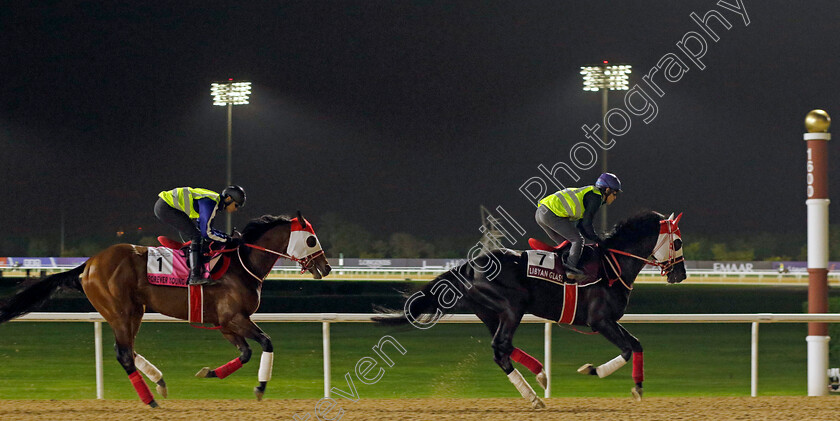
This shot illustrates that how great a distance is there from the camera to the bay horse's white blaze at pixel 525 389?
531cm

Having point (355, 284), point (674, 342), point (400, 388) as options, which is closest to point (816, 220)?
point (400, 388)

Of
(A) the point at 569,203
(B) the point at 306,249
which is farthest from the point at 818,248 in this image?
(B) the point at 306,249

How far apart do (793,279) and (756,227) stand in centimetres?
1582

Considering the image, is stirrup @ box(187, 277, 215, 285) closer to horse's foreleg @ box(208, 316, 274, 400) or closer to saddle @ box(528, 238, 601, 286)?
horse's foreleg @ box(208, 316, 274, 400)

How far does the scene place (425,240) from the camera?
4397 cm

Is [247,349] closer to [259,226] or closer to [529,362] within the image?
[259,226]

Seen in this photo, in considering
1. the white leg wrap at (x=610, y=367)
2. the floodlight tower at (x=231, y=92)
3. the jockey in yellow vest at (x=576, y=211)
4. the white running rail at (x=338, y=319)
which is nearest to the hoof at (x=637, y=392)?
the white leg wrap at (x=610, y=367)

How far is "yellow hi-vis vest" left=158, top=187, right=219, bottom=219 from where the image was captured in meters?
5.62

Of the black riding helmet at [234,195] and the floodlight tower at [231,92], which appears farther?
the floodlight tower at [231,92]

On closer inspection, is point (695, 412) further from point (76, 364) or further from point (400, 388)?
point (76, 364)

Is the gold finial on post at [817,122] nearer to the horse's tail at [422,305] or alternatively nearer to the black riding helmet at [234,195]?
the horse's tail at [422,305]

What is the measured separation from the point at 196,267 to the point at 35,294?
1.01 m

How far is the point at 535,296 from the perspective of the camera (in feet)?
18.1

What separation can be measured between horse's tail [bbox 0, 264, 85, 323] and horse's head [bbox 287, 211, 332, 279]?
4.19ft
